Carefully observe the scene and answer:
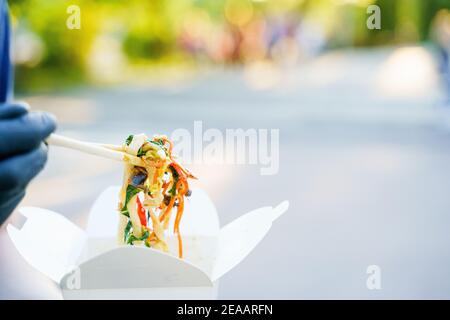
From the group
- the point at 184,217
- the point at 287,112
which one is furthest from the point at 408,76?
the point at 184,217

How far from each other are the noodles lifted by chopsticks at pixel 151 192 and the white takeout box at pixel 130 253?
41 millimetres

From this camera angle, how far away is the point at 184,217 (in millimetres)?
1058

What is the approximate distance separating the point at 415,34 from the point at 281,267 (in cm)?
1239

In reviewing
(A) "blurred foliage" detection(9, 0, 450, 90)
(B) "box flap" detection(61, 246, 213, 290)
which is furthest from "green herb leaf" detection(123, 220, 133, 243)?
(A) "blurred foliage" detection(9, 0, 450, 90)

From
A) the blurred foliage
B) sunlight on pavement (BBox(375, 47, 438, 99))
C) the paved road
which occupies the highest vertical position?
the blurred foliage

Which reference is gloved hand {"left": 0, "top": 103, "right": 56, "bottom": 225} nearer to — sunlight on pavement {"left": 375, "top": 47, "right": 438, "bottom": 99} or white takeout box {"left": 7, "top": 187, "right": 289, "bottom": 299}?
white takeout box {"left": 7, "top": 187, "right": 289, "bottom": 299}

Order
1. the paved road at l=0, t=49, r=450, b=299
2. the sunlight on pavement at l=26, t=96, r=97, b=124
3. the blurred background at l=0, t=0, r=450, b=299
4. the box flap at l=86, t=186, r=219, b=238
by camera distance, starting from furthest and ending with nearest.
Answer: the sunlight on pavement at l=26, t=96, r=97, b=124, the blurred background at l=0, t=0, r=450, b=299, the paved road at l=0, t=49, r=450, b=299, the box flap at l=86, t=186, r=219, b=238

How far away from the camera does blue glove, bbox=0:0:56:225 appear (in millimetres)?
778

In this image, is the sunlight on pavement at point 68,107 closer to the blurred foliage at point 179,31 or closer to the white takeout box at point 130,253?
the blurred foliage at point 179,31

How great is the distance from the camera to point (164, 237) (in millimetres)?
1032

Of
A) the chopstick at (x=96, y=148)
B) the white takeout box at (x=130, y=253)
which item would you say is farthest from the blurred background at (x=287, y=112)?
the chopstick at (x=96, y=148)

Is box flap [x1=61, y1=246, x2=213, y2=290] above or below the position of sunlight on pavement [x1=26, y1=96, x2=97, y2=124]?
below

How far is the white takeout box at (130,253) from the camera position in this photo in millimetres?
859

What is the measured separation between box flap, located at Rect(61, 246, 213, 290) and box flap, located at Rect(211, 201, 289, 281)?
5 cm
